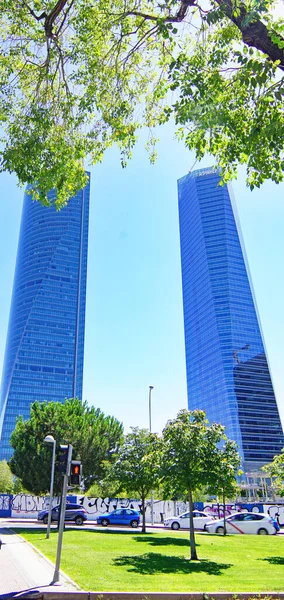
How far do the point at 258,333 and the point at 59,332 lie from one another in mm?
69273

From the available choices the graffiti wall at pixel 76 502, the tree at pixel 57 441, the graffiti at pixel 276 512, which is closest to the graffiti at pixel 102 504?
the graffiti wall at pixel 76 502

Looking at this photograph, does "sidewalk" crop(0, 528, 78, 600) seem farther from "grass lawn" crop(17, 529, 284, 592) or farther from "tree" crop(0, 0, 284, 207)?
"tree" crop(0, 0, 284, 207)

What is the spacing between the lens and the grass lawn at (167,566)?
33.8ft

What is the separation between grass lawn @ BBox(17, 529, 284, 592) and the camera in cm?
1031

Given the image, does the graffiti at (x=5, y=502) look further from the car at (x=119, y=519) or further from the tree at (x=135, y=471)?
the tree at (x=135, y=471)

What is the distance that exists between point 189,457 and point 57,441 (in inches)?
916

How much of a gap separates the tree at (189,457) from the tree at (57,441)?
19.5 m

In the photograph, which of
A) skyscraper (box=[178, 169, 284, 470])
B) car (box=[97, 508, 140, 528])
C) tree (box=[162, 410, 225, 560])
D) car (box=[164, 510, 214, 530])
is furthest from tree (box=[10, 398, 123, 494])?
skyscraper (box=[178, 169, 284, 470])

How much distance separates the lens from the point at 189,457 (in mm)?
16062

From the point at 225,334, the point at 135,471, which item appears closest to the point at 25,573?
the point at 135,471

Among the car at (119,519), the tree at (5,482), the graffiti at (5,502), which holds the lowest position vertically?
the car at (119,519)

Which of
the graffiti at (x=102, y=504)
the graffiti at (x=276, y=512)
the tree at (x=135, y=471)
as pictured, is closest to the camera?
the tree at (x=135, y=471)

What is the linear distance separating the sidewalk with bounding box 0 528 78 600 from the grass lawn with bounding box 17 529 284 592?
43 centimetres

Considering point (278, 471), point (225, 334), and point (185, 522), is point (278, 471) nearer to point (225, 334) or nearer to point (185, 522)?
point (185, 522)
